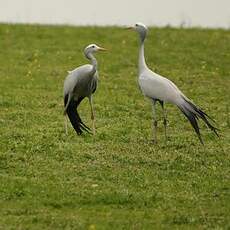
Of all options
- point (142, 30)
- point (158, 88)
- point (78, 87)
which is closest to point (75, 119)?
point (78, 87)

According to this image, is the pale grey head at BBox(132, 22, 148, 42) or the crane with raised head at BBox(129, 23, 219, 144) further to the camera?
the pale grey head at BBox(132, 22, 148, 42)

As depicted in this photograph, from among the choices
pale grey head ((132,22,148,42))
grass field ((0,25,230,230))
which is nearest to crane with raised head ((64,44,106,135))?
grass field ((0,25,230,230))

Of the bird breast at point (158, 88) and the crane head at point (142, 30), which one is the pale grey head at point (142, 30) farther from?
the bird breast at point (158, 88)

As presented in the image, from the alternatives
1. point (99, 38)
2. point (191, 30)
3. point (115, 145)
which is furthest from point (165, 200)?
point (191, 30)

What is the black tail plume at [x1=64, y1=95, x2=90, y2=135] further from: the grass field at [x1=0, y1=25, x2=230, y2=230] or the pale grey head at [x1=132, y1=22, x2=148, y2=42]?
the pale grey head at [x1=132, y1=22, x2=148, y2=42]

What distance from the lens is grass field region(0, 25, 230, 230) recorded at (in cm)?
859

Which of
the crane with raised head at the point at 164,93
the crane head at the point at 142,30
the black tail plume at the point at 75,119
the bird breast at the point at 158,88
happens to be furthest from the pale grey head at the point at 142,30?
the black tail plume at the point at 75,119

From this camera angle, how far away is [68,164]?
10352 mm

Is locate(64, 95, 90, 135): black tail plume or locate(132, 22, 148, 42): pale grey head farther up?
locate(132, 22, 148, 42): pale grey head

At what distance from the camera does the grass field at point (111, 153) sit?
859 cm

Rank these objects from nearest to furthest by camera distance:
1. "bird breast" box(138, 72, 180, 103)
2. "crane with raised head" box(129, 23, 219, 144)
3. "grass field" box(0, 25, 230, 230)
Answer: "grass field" box(0, 25, 230, 230), "crane with raised head" box(129, 23, 219, 144), "bird breast" box(138, 72, 180, 103)

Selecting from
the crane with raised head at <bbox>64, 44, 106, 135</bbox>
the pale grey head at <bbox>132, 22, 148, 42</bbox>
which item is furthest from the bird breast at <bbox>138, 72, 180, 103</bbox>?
the crane with raised head at <bbox>64, 44, 106, 135</bbox>

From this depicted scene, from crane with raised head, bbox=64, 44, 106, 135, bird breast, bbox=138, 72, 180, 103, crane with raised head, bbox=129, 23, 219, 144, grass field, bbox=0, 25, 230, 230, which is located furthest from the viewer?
crane with raised head, bbox=64, 44, 106, 135


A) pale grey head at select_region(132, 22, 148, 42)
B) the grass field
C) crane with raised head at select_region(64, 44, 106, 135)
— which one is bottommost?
the grass field
